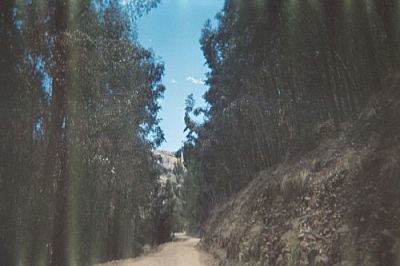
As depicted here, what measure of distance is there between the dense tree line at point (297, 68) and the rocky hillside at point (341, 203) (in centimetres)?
92

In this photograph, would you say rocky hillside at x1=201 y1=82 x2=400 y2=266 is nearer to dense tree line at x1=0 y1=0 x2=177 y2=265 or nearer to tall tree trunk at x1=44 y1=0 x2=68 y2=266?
tall tree trunk at x1=44 y1=0 x2=68 y2=266

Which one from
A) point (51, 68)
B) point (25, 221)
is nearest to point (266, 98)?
point (51, 68)

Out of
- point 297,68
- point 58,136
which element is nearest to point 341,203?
point 297,68

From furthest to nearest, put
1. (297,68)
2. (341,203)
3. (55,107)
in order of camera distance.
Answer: (297,68), (55,107), (341,203)

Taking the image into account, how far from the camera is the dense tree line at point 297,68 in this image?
7.00 metres

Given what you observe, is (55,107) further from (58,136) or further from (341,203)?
(341,203)

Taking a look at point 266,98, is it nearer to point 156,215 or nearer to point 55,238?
point 55,238

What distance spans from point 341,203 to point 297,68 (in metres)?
5.54

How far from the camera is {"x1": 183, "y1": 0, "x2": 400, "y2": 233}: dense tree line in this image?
700 centimetres

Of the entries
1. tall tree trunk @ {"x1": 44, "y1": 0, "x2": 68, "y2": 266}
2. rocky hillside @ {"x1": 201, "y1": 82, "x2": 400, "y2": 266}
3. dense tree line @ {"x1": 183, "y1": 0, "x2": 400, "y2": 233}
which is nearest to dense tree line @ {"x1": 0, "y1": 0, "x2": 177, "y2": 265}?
tall tree trunk @ {"x1": 44, "y1": 0, "x2": 68, "y2": 266}

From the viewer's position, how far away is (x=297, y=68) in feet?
31.9

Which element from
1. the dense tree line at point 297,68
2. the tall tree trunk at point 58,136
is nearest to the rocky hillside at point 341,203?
the dense tree line at point 297,68

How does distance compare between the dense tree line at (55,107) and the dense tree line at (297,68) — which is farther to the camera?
the dense tree line at (55,107)

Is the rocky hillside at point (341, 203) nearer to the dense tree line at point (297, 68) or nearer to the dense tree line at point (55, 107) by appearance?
the dense tree line at point (297, 68)
